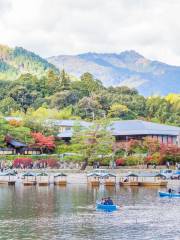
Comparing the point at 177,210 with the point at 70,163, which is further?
the point at 70,163

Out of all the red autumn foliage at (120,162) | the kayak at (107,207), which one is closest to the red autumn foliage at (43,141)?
the red autumn foliage at (120,162)

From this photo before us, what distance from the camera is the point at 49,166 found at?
8494cm

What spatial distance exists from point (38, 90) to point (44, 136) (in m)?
45.4

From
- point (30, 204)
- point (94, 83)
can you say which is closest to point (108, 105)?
point (94, 83)

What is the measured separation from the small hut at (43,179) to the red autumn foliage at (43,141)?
58.9ft

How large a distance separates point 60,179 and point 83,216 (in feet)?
99.6

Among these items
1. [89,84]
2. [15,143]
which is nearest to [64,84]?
[89,84]

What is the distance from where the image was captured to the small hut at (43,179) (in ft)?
237

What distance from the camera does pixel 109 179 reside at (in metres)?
73.4

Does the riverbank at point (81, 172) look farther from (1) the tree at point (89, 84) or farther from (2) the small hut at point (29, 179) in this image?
(1) the tree at point (89, 84)

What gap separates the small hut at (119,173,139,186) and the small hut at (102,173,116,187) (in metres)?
1.03

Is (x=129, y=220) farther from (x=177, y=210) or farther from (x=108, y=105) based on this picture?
(x=108, y=105)

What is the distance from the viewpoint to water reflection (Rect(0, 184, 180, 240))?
3691cm

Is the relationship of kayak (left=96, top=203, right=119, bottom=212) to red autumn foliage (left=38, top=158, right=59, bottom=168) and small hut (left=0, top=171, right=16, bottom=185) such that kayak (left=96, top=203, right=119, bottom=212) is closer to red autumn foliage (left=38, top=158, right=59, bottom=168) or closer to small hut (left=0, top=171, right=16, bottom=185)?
small hut (left=0, top=171, right=16, bottom=185)
